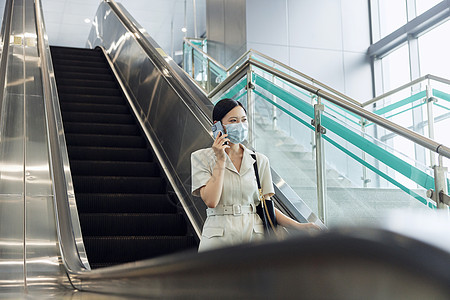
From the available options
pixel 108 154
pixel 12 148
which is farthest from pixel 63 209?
pixel 108 154

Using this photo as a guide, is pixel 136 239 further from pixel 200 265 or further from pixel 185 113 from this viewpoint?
pixel 200 265

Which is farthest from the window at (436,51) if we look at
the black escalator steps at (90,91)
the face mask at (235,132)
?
the face mask at (235,132)

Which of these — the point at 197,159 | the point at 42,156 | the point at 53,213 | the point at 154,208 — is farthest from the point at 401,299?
the point at 154,208

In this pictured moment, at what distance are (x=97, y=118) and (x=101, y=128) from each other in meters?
0.40

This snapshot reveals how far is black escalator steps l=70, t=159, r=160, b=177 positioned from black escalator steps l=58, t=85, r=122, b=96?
8.00 feet

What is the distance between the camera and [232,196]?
→ 261 cm

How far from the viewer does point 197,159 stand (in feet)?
8.90

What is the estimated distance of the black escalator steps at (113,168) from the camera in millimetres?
5306

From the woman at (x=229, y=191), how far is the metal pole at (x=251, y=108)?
1.57m

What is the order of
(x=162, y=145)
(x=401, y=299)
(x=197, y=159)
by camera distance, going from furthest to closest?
1. (x=162, y=145)
2. (x=197, y=159)
3. (x=401, y=299)

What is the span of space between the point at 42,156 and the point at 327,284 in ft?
13.2

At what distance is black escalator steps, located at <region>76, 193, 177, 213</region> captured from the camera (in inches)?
185

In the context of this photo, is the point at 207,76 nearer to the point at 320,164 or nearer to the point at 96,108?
the point at 96,108

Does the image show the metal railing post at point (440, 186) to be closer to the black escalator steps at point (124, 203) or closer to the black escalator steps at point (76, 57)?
the black escalator steps at point (124, 203)
